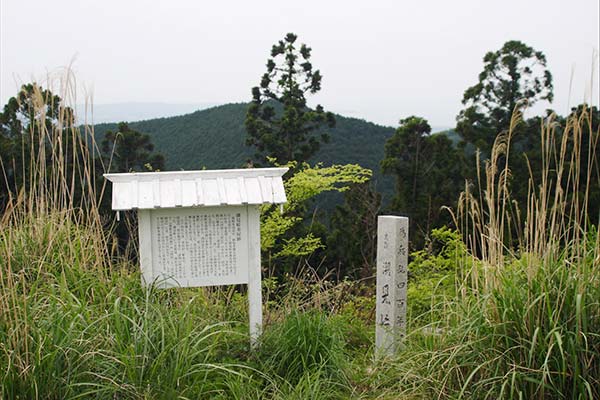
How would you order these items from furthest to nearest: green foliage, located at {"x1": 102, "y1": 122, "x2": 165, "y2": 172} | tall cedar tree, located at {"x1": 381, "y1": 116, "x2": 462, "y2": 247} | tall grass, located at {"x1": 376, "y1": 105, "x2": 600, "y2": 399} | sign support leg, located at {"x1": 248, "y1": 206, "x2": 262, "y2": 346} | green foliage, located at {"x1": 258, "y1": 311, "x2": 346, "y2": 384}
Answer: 1. tall cedar tree, located at {"x1": 381, "y1": 116, "x2": 462, "y2": 247}
2. green foliage, located at {"x1": 102, "y1": 122, "x2": 165, "y2": 172}
3. sign support leg, located at {"x1": 248, "y1": 206, "x2": 262, "y2": 346}
4. green foliage, located at {"x1": 258, "y1": 311, "x2": 346, "y2": 384}
5. tall grass, located at {"x1": 376, "y1": 105, "x2": 600, "y2": 399}

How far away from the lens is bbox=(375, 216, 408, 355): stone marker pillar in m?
3.85

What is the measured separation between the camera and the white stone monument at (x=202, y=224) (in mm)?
3410

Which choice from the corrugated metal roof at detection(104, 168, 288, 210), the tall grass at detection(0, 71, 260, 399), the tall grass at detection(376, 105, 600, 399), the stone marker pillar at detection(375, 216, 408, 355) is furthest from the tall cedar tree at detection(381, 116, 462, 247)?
the tall grass at detection(376, 105, 600, 399)

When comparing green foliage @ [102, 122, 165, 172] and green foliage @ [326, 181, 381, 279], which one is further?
green foliage @ [102, 122, 165, 172]

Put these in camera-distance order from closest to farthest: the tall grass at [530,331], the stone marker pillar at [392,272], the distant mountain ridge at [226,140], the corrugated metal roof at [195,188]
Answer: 1. the tall grass at [530,331]
2. the corrugated metal roof at [195,188]
3. the stone marker pillar at [392,272]
4. the distant mountain ridge at [226,140]

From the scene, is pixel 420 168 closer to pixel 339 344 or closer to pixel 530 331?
pixel 339 344

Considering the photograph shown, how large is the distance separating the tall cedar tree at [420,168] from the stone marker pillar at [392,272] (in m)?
9.18

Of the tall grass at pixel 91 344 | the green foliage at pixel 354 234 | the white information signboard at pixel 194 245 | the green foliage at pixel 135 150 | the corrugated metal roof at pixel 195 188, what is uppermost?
the green foliage at pixel 135 150

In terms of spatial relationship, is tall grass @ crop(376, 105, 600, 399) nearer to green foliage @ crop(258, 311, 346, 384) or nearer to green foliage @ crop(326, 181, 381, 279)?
green foliage @ crop(258, 311, 346, 384)

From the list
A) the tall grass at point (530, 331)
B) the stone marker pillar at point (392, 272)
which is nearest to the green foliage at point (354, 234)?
the stone marker pillar at point (392, 272)

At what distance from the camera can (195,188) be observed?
3.45 m

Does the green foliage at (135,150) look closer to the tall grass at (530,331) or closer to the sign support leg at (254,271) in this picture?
the sign support leg at (254,271)

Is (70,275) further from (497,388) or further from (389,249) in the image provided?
(497,388)

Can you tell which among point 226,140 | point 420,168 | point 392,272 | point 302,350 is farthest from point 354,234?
point 226,140
